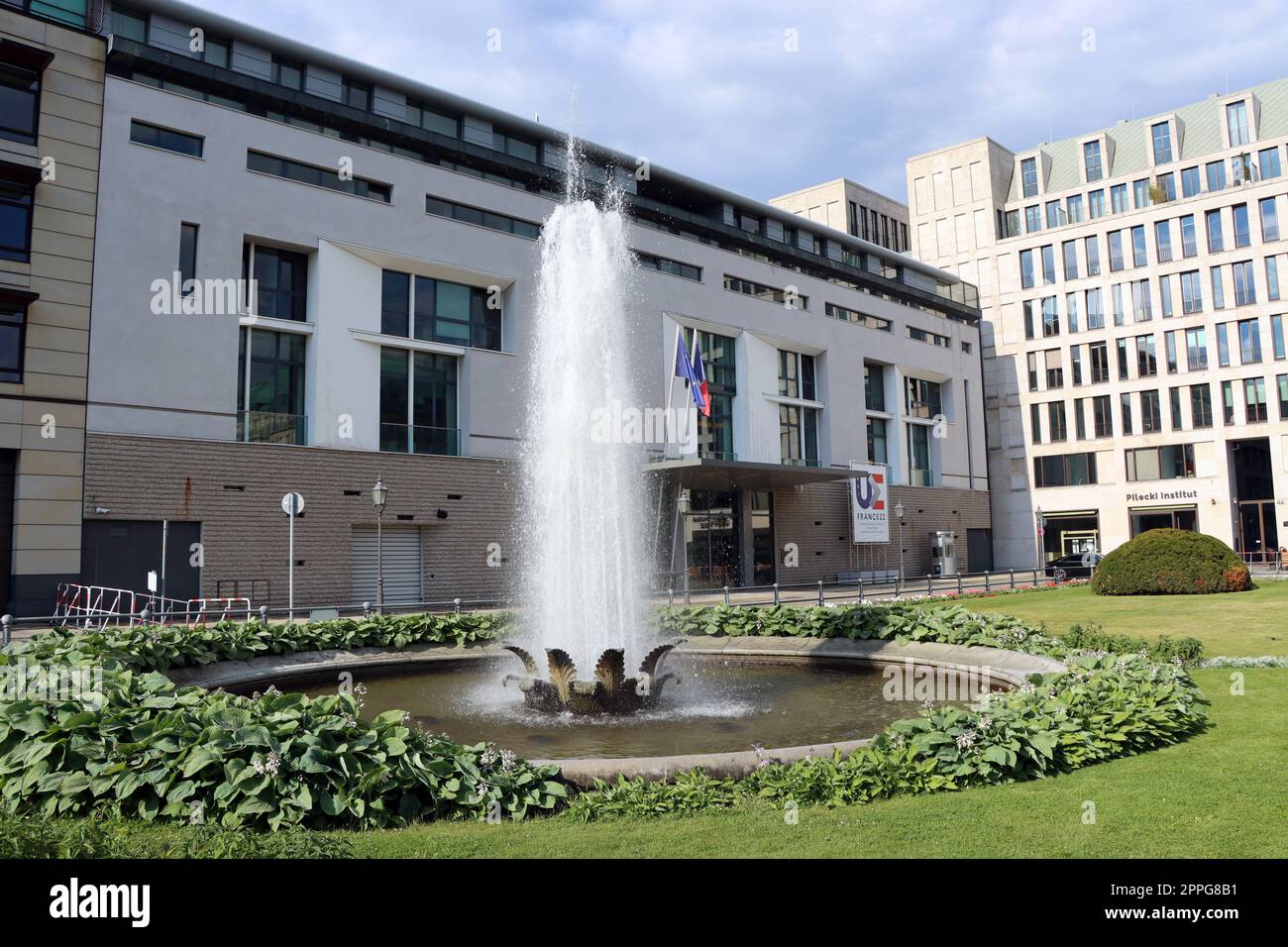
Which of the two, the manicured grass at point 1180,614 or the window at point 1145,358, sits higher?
the window at point 1145,358

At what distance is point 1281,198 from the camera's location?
5759cm

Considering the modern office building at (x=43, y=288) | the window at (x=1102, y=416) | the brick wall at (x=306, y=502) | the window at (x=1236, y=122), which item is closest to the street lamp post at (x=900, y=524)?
the window at (x=1102, y=416)

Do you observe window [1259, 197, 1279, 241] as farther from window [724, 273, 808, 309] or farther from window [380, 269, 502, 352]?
window [380, 269, 502, 352]

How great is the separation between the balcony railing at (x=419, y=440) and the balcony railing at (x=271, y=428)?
296 centimetres

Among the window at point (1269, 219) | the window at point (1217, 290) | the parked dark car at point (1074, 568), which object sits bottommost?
the parked dark car at point (1074, 568)

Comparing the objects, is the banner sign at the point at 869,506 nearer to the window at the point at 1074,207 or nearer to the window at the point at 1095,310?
the window at the point at 1095,310

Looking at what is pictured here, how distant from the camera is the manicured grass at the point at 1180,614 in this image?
632 inches

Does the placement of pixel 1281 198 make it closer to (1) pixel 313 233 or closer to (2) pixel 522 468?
(2) pixel 522 468

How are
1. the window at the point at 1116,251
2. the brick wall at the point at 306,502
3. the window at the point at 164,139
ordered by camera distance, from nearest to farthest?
1. the brick wall at the point at 306,502
2. the window at the point at 164,139
3. the window at the point at 1116,251

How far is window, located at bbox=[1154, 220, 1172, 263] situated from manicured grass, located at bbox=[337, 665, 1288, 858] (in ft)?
217

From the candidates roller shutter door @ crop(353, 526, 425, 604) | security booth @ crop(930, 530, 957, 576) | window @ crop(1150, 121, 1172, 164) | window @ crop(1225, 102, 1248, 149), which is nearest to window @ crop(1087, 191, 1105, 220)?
window @ crop(1150, 121, 1172, 164)

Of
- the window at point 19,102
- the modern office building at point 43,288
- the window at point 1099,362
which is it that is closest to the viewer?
the modern office building at point 43,288

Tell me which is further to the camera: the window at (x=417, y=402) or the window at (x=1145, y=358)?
the window at (x=1145, y=358)
